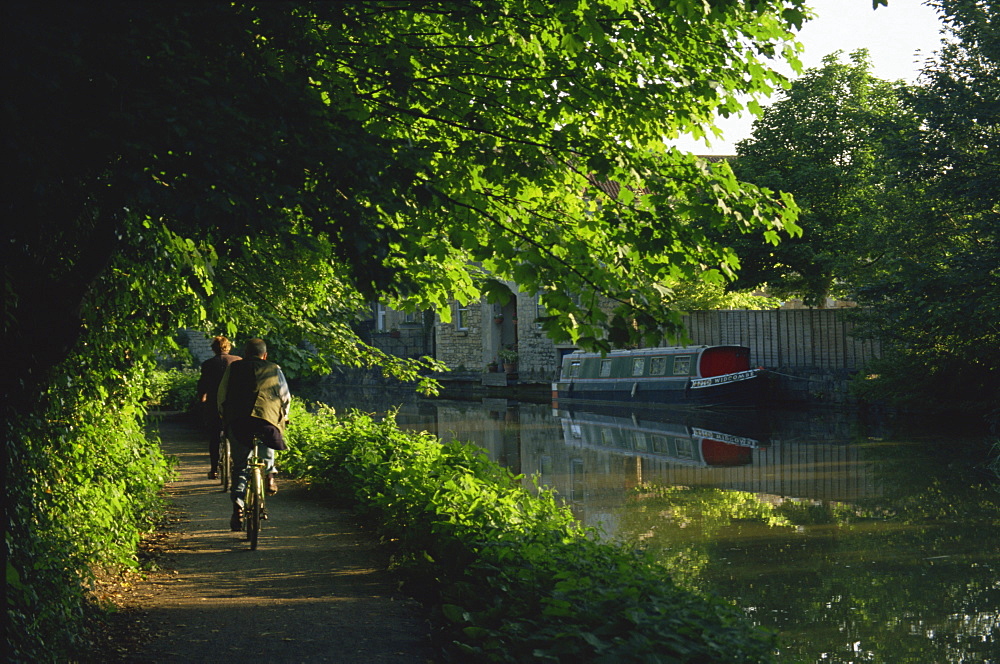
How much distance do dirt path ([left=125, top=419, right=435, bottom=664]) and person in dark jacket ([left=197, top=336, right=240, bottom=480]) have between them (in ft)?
5.43

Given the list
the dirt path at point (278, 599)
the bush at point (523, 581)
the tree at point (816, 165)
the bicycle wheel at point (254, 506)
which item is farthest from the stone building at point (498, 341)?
the bicycle wheel at point (254, 506)

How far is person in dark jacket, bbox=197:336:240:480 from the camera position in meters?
10.2

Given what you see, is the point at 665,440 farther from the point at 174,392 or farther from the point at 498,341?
the point at 498,341

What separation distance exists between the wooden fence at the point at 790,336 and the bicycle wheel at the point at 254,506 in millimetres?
20307

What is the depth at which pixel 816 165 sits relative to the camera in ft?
107

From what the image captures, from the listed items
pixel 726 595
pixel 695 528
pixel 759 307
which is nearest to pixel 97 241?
pixel 726 595

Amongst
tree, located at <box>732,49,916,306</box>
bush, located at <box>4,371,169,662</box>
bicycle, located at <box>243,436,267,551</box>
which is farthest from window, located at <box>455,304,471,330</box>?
bush, located at <box>4,371,169,662</box>

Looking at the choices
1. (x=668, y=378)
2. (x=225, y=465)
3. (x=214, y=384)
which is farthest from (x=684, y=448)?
(x=668, y=378)

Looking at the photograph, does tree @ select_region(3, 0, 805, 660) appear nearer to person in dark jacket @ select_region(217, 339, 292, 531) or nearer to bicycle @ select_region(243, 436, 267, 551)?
Result: person in dark jacket @ select_region(217, 339, 292, 531)

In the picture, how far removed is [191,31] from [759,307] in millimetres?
32189

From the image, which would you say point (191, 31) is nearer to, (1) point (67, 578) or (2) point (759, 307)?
(1) point (67, 578)

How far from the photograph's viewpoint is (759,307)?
34594mm

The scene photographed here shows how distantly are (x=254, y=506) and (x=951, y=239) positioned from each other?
18541 millimetres

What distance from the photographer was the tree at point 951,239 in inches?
733
